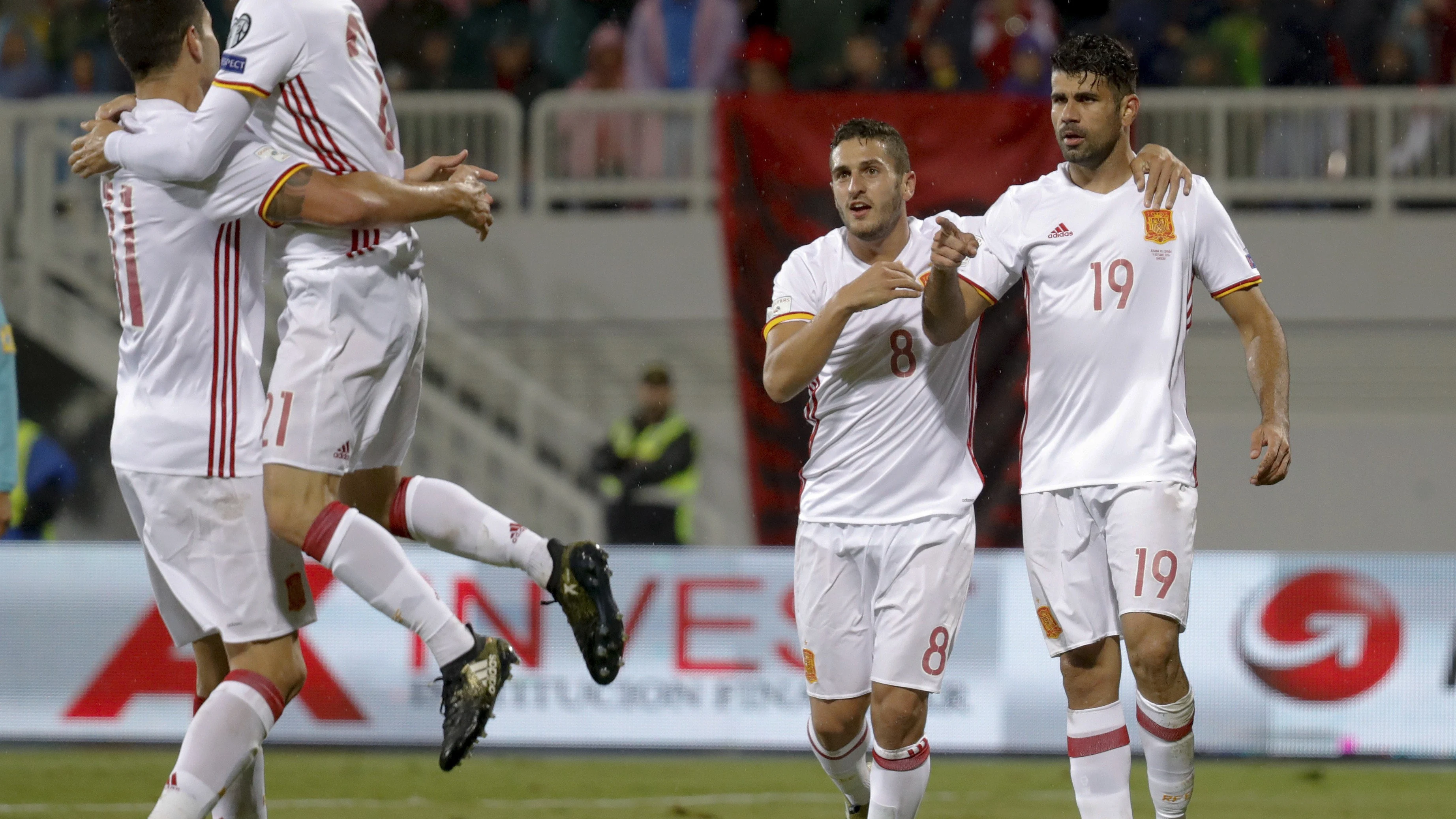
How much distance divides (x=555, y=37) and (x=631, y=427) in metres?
3.42

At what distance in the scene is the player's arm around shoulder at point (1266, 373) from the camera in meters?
4.35

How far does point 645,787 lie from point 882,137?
350 centimetres

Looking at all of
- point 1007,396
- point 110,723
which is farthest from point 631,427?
point 110,723

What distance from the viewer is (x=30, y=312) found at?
10.4m

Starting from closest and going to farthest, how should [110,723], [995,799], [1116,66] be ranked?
1. [1116,66]
2. [995,799]
3. [110,723]

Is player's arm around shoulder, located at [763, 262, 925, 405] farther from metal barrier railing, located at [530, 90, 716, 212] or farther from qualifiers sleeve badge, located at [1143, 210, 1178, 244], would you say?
metal barrier railing, located at [530, 90, 716, 212]

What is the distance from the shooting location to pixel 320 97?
13.7ft

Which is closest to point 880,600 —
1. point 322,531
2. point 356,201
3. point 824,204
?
point 322,531

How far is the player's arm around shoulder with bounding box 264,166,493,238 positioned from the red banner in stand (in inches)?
189

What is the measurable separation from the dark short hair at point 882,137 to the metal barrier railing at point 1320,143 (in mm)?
6252

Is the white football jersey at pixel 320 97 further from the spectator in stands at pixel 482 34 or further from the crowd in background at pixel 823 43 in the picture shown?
the spectator in stands at pixel 482 34

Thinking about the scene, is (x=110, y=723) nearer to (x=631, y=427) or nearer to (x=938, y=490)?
(x=631, y=427)

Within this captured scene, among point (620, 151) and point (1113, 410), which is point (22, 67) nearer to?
point (620, 151)

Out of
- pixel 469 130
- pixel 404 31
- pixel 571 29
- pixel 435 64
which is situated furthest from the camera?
pixel 571 29
